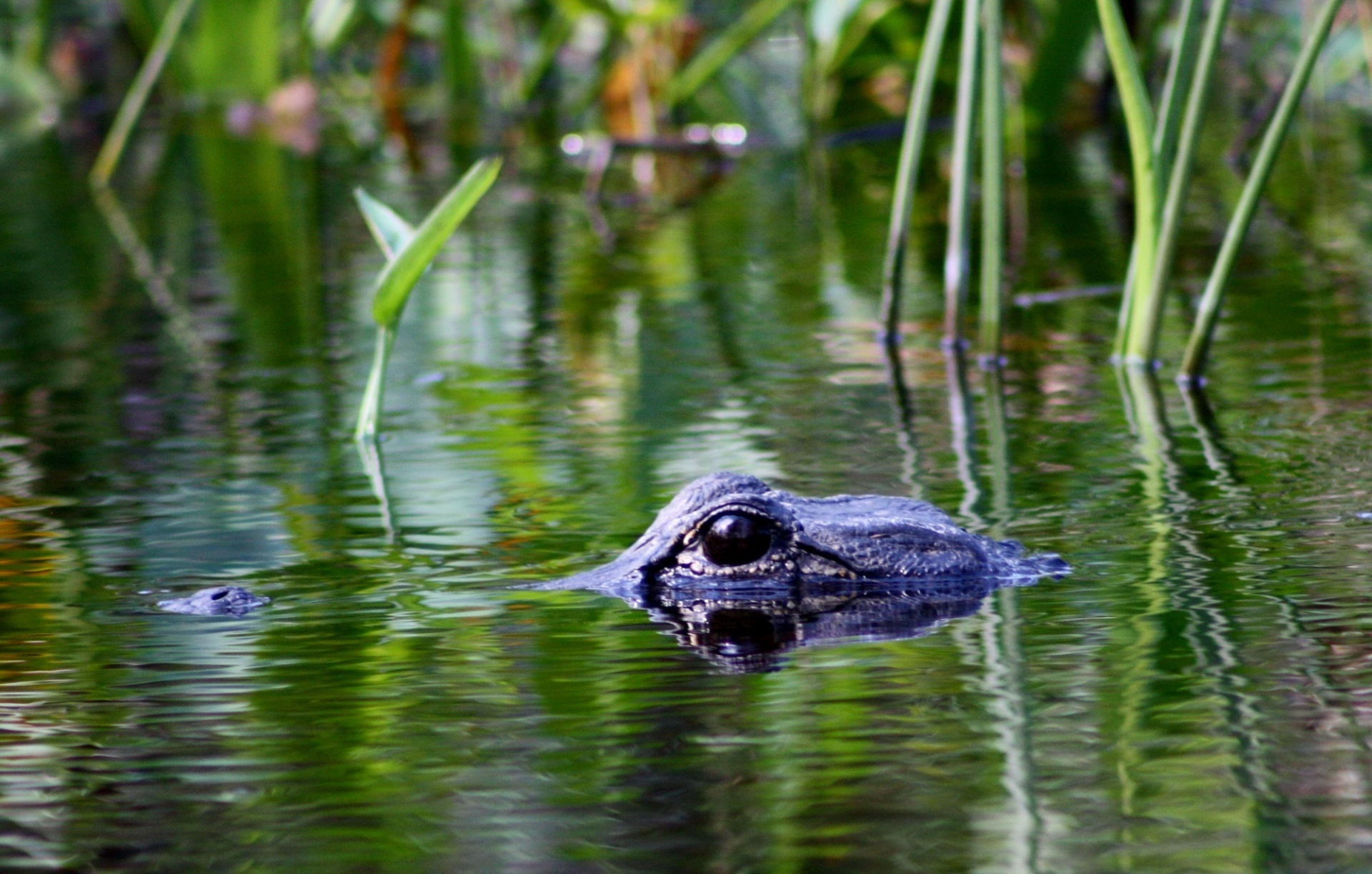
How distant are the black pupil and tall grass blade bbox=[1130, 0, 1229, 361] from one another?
5.73 feet

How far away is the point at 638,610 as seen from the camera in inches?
132

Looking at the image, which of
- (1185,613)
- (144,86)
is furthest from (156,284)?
(1185,613)

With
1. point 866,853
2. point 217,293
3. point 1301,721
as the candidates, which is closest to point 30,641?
point 866,853

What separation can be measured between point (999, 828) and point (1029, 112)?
8.54 meters

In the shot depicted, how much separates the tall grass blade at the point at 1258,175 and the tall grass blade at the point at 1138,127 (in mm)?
179

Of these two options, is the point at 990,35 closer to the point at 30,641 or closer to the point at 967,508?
the point at 967,508

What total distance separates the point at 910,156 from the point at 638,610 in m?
2.04

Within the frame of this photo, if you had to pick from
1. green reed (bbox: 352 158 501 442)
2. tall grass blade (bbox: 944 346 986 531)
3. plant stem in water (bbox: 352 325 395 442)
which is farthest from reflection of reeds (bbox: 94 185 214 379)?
tall grass blade (bbox: 944 346 986 531)

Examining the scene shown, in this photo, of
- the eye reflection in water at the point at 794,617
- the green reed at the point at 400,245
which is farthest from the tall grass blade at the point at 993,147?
the eye reflection in water at the point at 794,617

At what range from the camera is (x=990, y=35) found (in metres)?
4.84

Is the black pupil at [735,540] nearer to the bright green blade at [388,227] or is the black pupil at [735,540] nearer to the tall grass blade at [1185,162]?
the bright green blade at [388,227]

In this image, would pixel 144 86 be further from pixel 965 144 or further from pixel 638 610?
pixel 638 610

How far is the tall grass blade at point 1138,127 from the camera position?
15.0ft

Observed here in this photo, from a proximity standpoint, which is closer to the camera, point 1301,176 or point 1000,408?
point 1000,408
